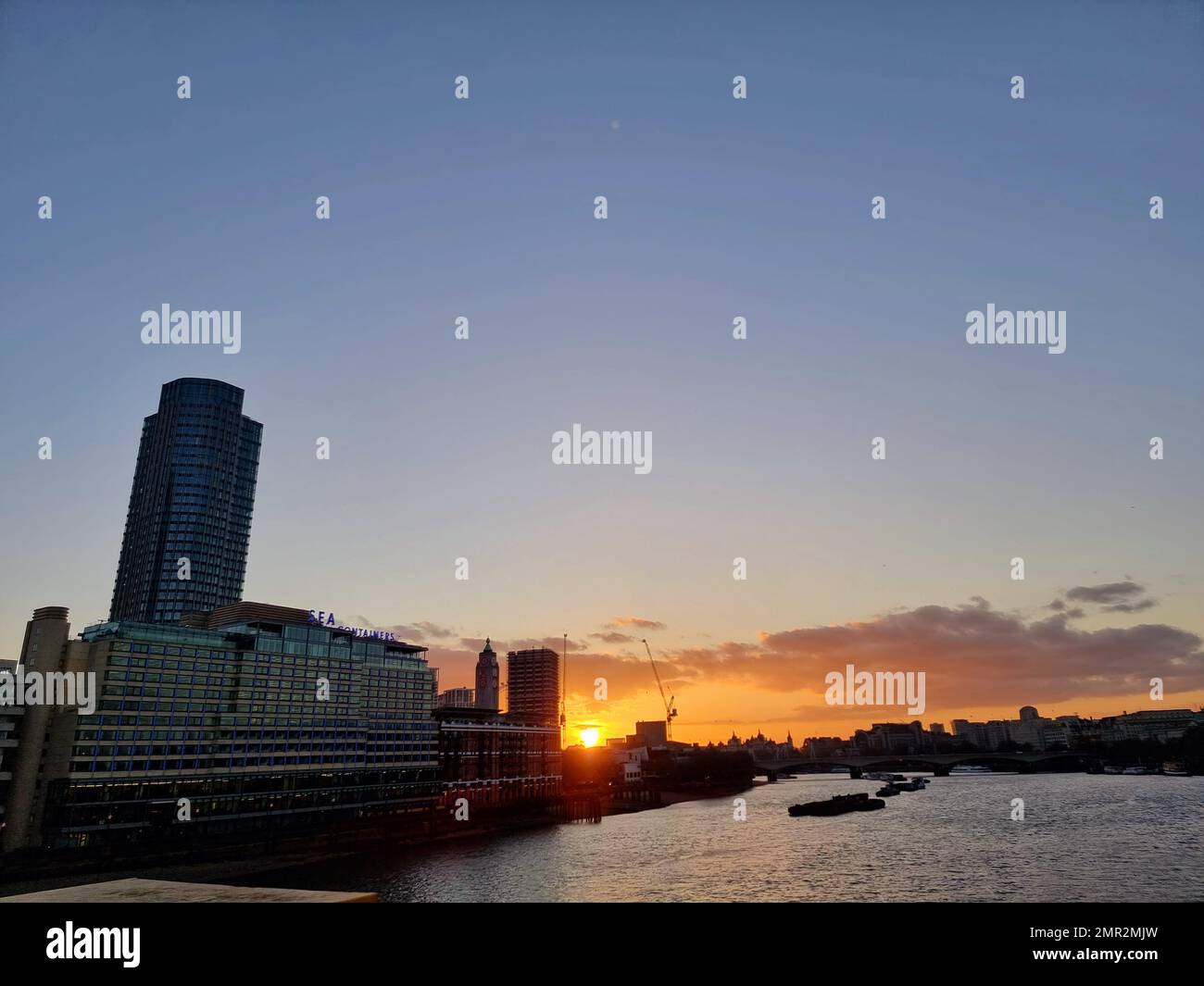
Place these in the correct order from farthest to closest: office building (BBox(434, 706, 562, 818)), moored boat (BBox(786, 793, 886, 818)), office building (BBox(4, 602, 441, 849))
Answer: office building (BBox(434, 706, 562, 818))
moored boat (BBox(786, 793, 886, 818))
office building (BBox(4, 602, 441, 849))

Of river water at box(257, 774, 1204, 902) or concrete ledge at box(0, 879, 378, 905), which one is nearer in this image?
concrete ledge at box(0, 879, 378, 905)

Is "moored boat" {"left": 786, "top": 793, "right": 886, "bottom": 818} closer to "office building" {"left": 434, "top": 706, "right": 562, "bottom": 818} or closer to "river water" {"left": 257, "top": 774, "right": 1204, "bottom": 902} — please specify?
"river water" {"left": 257, "top": 774, "right": 1204, "bottom": 902}

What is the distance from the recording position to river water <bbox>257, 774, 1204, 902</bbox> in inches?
2719

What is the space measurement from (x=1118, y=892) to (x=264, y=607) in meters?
133

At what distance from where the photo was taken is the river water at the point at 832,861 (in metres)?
69.1

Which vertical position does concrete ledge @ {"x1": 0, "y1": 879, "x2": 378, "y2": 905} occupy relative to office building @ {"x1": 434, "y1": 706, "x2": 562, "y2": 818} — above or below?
above

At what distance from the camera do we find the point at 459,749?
521 ft
